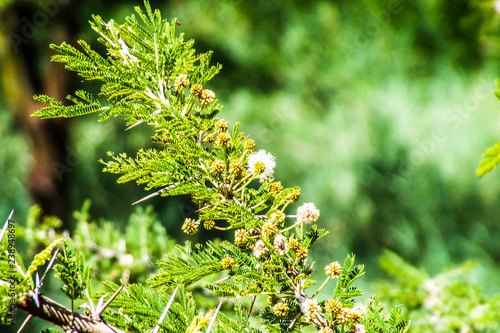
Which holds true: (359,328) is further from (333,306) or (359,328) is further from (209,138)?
(209,138)

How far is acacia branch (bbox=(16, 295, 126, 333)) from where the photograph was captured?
0.64 ft

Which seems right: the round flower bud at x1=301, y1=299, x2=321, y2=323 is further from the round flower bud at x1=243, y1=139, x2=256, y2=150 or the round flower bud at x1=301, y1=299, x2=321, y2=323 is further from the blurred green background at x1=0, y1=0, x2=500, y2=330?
the blurred green background at x1=0, y1=0, x2=500, y2=330

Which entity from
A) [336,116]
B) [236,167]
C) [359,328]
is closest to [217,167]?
[236,167]

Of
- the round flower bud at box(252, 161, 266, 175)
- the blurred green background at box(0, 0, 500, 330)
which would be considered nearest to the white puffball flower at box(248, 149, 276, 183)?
the round flower bud at box(252, 161, 266, 175)

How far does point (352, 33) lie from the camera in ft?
4.04

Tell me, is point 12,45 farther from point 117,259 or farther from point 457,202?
point 457,202

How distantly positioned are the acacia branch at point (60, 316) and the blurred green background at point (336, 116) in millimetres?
885

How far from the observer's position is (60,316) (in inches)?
7.8

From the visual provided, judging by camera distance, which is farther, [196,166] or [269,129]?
[269,129]

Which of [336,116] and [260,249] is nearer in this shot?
[260,249]

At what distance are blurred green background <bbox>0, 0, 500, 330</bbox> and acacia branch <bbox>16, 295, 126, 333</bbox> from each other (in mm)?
885

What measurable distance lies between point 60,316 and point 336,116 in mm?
1116

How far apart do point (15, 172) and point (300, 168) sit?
883 mm

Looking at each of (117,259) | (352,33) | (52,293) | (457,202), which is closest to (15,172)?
(52,293)
